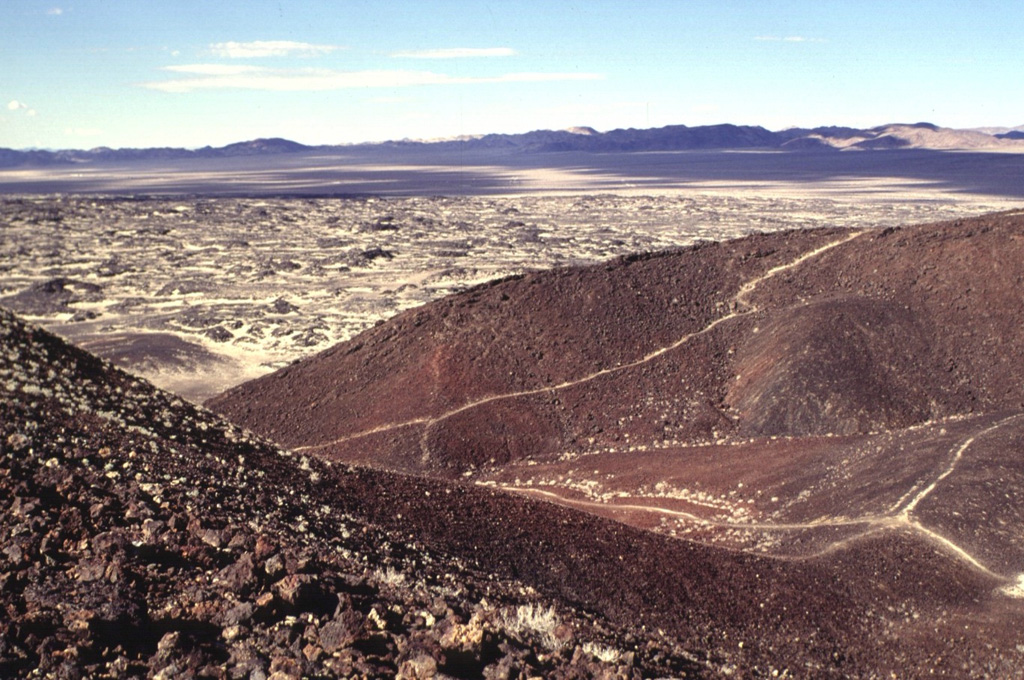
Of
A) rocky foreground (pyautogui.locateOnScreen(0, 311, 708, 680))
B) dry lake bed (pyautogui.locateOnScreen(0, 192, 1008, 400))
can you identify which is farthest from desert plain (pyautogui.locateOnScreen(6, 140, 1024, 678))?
dry lake bed (pyautogui.locateOnScreen(0, 192, 1008, 400))

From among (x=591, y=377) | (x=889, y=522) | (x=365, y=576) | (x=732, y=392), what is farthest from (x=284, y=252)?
(x=365, y=576)

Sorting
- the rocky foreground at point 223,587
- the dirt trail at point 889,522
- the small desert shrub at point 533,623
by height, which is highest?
the rocky foreground at point 223,587

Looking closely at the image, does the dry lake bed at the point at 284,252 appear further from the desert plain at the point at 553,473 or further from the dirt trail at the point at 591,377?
the dirt trail at the point at 591,377

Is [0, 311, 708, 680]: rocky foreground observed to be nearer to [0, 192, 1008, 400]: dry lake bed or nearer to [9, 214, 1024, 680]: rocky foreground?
[9, 214, 1024, 680]: rocky foreground

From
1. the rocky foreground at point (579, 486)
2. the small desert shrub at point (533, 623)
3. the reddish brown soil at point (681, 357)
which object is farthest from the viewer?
the reddish brown soil at point (681, 357)

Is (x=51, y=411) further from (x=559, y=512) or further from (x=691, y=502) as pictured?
(x=691, y=502)

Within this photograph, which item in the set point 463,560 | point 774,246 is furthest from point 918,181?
→ point 463,560

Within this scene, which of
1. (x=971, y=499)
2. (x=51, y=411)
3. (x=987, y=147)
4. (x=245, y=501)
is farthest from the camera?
(x=987, y=147)

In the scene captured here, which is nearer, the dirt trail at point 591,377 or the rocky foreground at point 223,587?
the rocky foreground at point 223,587

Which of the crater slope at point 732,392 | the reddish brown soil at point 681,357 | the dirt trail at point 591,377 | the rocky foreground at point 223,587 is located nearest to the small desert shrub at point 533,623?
the rocky foreground at point 223,587

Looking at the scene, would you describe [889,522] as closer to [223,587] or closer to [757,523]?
[757,523]

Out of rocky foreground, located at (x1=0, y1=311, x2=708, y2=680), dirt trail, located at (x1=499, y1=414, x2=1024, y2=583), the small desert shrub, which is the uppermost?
rocky foreground, located at (x1=0, y1=311, x2=708, y2=680)
